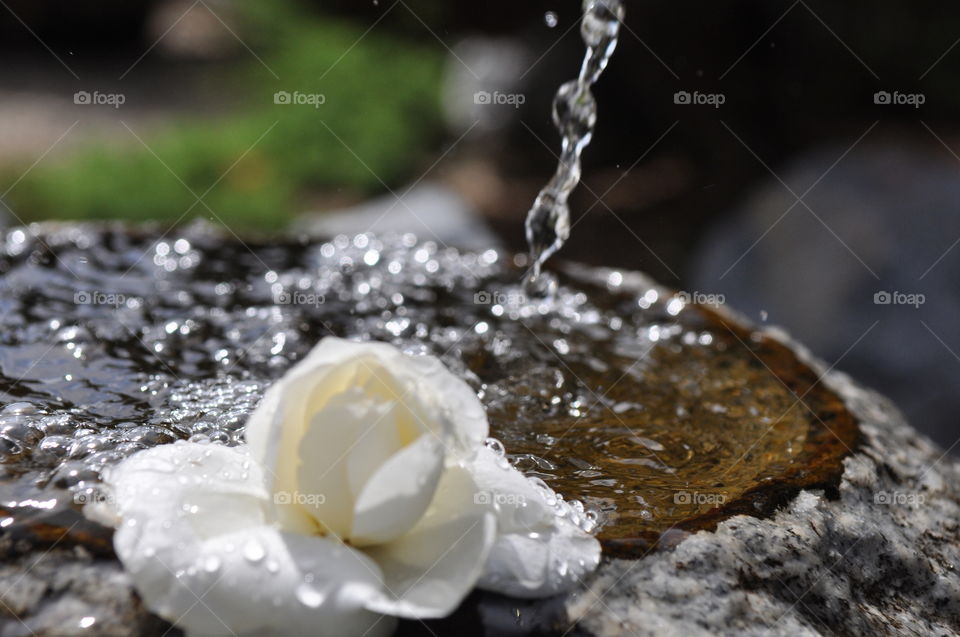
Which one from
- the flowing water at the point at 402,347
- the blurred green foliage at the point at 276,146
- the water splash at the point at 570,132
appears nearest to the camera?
the flowing water at the point at 402,347

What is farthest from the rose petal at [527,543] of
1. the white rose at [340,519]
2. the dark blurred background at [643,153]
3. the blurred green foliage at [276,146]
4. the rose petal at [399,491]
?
the blurred green foliage at [276,146]

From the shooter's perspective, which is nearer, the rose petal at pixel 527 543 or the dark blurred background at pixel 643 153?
the rose petal at pixel 527 543

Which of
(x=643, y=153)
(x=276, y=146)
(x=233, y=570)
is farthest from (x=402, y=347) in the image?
(x=276, y=146)

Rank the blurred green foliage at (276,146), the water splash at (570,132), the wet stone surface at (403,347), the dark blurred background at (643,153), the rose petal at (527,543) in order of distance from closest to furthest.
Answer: the rose petal at (527,543) → the wet stone surface at (403,347) → the water splash at (570,132) → the dark blurred background at (643,153) → the blurred green foliage at (276,146)

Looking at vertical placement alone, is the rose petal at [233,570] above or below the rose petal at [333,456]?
below

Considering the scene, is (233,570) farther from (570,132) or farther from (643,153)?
(643,153)

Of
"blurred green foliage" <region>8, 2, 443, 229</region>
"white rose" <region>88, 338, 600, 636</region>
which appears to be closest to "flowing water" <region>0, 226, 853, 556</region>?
"white rose" <region>88, 338, 600, 636</region>

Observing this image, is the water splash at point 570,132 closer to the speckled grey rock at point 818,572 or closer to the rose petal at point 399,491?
the speckled grey rock at point 818,572
